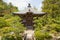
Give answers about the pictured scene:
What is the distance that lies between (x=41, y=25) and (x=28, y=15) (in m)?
2.94

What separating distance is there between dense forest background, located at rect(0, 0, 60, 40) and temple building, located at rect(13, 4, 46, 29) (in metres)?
0.64

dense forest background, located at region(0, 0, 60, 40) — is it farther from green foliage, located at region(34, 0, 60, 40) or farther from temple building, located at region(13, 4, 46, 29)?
temple building, located at region(13, 4, 46, 29)

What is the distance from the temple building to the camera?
2391 cm

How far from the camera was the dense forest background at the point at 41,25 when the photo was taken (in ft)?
54.8

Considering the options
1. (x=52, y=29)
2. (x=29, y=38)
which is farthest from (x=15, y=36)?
(x=52, y=29)

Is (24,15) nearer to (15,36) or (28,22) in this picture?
(28,22)

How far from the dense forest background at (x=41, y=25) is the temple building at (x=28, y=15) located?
638 mm

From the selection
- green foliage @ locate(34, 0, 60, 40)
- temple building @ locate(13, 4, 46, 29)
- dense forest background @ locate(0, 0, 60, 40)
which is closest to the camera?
dense forest background @ locate(0, 0, 60, 40)

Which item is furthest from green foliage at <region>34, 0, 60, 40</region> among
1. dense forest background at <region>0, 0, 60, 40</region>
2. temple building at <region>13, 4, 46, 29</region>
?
temple building at <region>13, 4, 46, 29</region>

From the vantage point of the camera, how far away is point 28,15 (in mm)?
24516

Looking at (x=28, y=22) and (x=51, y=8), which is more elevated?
(x=51, y=8)

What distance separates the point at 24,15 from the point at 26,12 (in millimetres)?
851

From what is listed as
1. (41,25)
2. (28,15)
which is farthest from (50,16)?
(41,25)

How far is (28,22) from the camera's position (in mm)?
25203
